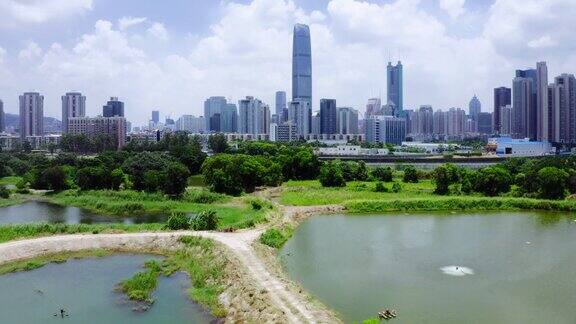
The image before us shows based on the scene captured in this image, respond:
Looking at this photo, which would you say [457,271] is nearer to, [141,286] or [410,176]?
[141,286]

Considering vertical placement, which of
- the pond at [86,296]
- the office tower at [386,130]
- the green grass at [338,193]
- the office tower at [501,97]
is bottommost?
the pond at [86,296]

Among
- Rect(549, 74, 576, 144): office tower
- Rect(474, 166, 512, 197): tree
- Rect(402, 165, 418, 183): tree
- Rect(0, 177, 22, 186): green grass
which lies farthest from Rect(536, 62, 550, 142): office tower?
Rect(0, 177, 22, 186): green grass

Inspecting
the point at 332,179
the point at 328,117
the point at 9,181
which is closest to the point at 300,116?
the point at 328,117

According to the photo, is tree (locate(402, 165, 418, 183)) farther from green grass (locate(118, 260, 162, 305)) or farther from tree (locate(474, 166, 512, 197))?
green grass (locate(118, 260, 162, 305))

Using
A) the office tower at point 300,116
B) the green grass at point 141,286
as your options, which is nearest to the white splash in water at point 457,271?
the green grass at point 141,286

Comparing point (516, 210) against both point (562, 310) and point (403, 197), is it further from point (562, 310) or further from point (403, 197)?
point (562, 310)

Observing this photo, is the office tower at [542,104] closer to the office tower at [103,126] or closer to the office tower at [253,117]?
the office tower at [253,117]

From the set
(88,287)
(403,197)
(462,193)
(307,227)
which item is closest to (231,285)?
(88,287)
